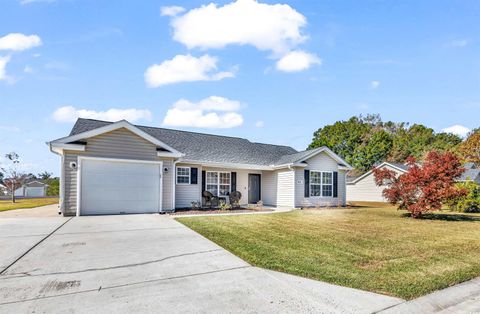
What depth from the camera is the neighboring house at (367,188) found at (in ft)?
86.4

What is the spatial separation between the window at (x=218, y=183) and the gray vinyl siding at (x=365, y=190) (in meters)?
16.9

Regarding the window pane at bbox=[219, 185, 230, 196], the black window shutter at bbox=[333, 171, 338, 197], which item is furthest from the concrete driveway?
the black window shutter at bbox=[333, 171, 338, 197]

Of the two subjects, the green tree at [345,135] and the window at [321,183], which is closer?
the window at [321,183]

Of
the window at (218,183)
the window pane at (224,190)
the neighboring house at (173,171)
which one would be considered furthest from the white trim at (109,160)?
the window pane at (224,190)

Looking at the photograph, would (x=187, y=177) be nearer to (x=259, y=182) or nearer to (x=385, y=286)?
(x=259, y=182)

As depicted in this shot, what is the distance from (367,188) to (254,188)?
15.1 meters

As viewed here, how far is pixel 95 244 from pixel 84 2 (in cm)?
882

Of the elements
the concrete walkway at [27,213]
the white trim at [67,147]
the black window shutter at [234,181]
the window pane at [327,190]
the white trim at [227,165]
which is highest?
the white trim at [67,147]

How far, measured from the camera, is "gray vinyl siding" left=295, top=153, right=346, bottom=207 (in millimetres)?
16969

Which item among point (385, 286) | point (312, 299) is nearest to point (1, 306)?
point (312, 299)

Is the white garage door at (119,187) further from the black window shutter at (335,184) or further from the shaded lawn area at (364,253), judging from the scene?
the black window shutter at (335,184)

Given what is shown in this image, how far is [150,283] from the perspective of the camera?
3.88 m

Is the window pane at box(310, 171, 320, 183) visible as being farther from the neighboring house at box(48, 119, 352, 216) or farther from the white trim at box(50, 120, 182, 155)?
the white trim at box(50, 120, 182, 155)

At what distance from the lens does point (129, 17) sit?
36.1 feet
